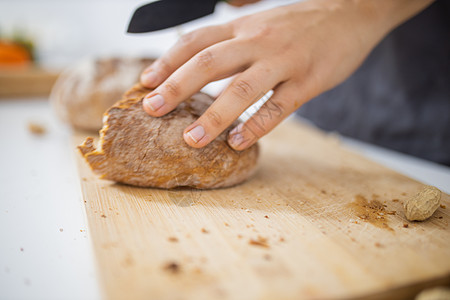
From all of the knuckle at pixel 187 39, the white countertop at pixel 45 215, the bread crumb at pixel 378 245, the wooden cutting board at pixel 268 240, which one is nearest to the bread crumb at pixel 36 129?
the white countertop at pixel 45 215

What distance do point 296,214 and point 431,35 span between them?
118 cm

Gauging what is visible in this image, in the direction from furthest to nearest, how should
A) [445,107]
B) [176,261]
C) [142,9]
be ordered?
[445,107] < [142,9] < [176,261]

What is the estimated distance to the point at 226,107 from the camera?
1000 millimetres

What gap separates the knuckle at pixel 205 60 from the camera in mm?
996

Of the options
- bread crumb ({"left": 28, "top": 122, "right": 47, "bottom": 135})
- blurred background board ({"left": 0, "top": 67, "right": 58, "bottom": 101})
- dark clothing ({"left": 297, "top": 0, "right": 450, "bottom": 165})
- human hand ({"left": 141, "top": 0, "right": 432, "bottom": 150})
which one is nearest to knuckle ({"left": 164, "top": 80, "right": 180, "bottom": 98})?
human hand ({"left": 141, "top": 0, "right": 432, "bottom": 150})

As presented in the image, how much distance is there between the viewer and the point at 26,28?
128 inches

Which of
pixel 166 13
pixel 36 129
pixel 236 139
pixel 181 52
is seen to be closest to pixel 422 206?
pixel 236 139

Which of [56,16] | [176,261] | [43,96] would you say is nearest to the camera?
[176,261]

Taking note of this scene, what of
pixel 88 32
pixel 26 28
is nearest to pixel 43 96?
pixel 26 28

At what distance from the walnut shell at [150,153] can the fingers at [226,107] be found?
0.04 metres

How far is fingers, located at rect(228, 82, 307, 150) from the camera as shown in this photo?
1.07 metres

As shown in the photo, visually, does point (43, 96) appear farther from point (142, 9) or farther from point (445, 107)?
point (445, 107)

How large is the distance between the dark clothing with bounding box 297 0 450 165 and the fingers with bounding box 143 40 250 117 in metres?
1.02

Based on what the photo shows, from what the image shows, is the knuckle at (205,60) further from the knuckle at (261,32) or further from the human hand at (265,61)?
Result: the knuckle at (261,32)
